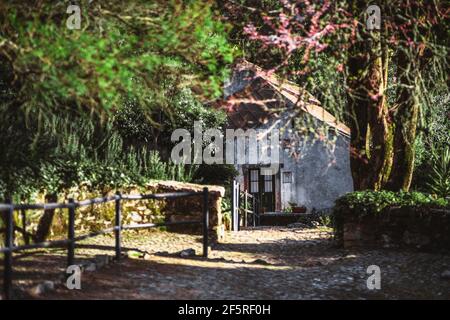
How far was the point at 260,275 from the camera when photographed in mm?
8586

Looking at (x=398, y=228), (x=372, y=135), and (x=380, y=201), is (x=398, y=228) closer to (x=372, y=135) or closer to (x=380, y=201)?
(x=380, y=201)

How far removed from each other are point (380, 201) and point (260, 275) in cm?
342

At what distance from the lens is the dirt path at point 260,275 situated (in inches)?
277

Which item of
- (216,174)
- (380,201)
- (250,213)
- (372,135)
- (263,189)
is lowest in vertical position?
(250,213)

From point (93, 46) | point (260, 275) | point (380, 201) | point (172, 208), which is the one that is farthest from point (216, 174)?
point (93, 46)

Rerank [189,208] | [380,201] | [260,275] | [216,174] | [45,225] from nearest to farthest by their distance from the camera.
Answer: [260,275] → [45,225] → [380,201] → [189,208] → [216,174]

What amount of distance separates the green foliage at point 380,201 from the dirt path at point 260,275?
84cm

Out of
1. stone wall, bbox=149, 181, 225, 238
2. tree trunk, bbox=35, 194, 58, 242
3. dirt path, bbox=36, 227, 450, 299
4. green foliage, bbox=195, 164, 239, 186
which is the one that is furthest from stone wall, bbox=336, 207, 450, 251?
green foliage, bbox=195, 164, 239, 186

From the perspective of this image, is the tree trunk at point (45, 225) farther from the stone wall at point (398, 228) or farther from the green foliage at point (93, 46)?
the stone wall at point (398, 228)

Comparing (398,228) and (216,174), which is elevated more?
(216,174)

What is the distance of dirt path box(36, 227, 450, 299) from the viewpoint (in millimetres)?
7043

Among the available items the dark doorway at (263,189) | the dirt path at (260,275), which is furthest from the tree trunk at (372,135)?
the dark doorway at (263,189)
